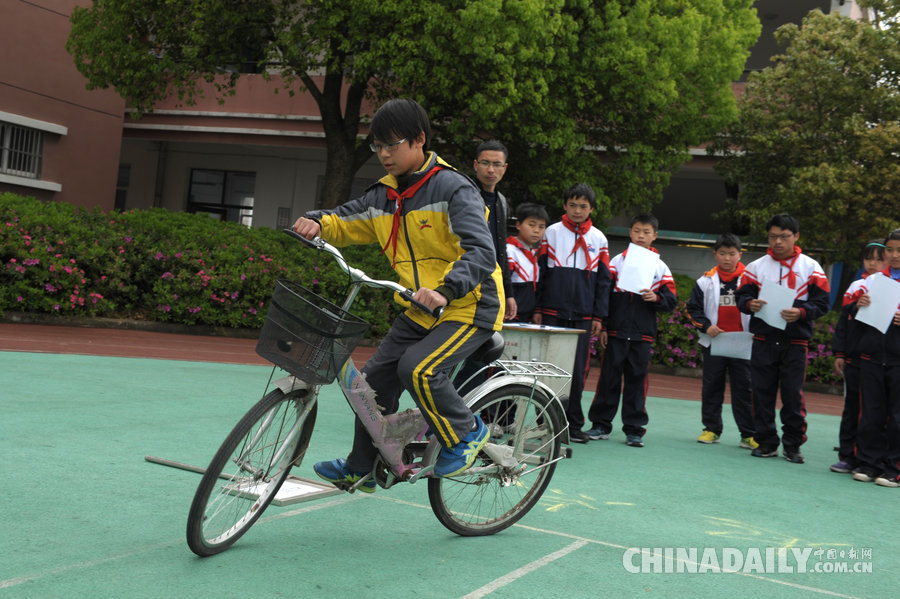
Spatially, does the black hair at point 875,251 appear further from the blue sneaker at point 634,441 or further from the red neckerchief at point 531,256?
the red neckerchief at point 531,256

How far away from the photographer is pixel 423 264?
3.53 m

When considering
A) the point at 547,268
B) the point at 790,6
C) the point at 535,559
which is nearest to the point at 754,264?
the point at 547,268

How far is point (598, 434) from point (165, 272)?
8052mm

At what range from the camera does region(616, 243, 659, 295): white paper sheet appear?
6883mm

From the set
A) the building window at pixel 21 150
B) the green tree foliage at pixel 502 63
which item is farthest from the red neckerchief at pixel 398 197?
the building window at pixel 21 150

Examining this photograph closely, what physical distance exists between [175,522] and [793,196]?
1468 centimetres

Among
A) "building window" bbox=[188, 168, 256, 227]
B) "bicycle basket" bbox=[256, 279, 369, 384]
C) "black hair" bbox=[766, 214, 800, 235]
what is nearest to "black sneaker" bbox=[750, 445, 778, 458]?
"black hair" bbox=[766, 214, 800, 235]

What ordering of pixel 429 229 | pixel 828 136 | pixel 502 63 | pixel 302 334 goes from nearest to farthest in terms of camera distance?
pixel 302 334 < pixel 429 229 < pixel 502 63 < pixel 828 136

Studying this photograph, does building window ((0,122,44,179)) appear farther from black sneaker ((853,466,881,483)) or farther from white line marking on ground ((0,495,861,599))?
black sneaker ((853,466,881,483))

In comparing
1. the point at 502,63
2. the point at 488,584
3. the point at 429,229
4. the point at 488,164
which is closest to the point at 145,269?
the point at 502,63

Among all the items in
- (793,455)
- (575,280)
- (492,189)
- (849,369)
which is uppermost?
(492,189)

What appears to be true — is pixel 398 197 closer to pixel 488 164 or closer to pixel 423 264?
pixel 423 264

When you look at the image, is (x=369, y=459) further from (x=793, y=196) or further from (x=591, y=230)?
(x=793, y=196)

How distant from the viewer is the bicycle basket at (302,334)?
115 inches
